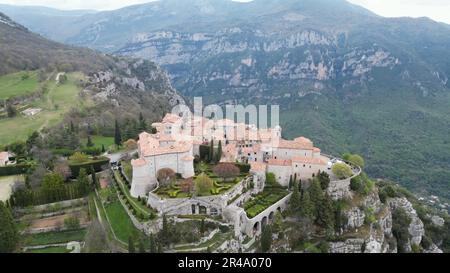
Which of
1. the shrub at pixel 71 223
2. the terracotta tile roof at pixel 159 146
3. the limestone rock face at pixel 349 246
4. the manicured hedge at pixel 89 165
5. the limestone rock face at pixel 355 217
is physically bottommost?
the limestone rock face at pixel 349 246

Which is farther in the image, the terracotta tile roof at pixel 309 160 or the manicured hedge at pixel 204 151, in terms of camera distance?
the manicured hedge at pixel 204 151

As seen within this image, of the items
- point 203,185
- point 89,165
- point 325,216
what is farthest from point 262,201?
point 89,165

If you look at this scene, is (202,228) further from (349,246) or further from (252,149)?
(349,246)

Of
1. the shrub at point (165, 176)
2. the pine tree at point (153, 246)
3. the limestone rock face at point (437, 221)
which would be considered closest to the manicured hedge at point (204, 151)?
the shrub at point (165, 176)

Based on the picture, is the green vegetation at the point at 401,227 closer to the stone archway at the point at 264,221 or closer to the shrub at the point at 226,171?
the stone archway at the point at 264,221

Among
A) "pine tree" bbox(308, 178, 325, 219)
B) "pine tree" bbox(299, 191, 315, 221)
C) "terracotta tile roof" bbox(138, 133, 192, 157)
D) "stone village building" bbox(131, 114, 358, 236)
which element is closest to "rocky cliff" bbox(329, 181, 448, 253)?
"stone village building" bbox(131, 114, 358, 236)
